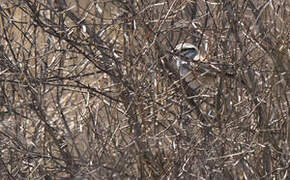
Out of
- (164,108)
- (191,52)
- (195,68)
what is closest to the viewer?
(164,108)

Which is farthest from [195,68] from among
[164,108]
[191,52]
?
[191,52]

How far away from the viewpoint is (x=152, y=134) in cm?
409

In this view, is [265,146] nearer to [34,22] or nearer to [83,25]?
[83,25]

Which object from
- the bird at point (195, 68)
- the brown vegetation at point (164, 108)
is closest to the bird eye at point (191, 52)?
the bird at point (195, 68)

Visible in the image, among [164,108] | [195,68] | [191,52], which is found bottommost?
[164,108]

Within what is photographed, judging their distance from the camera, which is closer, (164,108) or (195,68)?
(164,108)

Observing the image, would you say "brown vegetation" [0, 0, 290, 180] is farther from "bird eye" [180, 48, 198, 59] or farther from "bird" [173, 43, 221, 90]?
"bird eye" [180, 48, 198, 59]

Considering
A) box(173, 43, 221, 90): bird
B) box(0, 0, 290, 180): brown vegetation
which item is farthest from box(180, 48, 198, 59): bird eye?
box(0, 0, 290, 180): brown vegetation

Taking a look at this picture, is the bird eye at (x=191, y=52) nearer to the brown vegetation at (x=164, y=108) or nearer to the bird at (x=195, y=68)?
the bird at (x=195, y=68)

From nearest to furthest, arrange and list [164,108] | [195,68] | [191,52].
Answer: [164,108]
[195,68]
[191,52]

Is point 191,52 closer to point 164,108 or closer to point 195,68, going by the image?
point 195,68

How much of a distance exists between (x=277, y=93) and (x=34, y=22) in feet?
5.43

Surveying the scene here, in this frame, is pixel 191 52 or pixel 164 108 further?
pixel 191 52

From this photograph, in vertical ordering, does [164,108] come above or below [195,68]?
below
